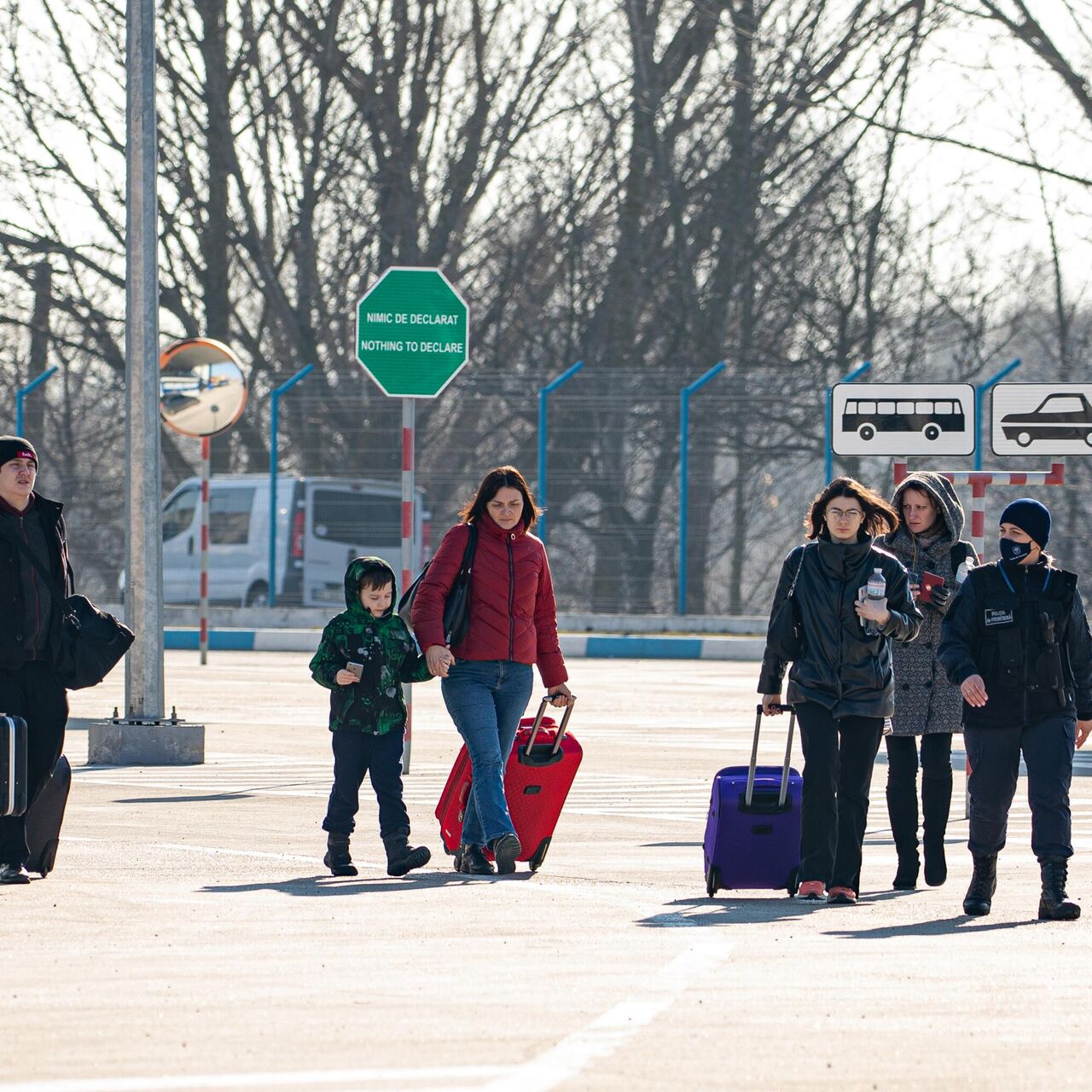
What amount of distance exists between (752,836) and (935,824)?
34.6 inches

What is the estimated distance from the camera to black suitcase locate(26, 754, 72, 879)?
913 cm

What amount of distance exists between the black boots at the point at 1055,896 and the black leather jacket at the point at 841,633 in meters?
0.79

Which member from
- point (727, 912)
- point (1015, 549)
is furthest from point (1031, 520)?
point (727, 912)

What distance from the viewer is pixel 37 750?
9.09 meters

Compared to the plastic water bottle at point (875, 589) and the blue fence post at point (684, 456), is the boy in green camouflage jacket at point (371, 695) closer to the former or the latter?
the plastic water bottle at point (875, 589)

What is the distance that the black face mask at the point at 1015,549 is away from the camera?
→ 353 inches

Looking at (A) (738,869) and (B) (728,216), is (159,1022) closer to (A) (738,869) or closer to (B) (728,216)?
(A) (738,869)

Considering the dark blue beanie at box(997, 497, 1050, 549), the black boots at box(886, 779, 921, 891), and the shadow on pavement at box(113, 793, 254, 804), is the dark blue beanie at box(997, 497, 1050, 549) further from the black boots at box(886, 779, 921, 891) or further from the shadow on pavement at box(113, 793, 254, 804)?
the shadow on pavement at box(113, 793, 254, 804)

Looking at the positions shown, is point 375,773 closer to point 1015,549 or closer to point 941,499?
point 941,499

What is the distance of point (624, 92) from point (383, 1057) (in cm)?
2939

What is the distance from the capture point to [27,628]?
29.4ft

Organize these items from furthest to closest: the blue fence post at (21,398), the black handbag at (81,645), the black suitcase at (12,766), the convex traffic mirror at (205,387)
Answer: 1. the blue fence post at (21,398)
2. the convex traffic mirror at (205,387)
3. the black handbag at (81,645)
4. the black suitcase at (12,766)

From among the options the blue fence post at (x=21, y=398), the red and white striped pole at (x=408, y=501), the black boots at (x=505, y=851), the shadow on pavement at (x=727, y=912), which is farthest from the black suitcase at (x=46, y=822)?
the blue fence post at (x=21, y=398)

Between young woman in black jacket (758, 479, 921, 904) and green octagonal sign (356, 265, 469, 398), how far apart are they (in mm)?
5078
